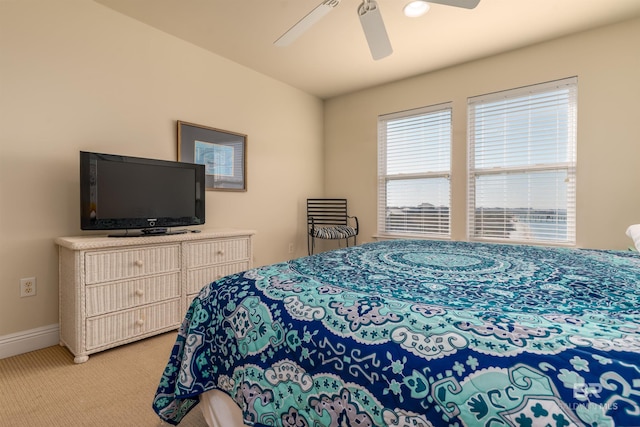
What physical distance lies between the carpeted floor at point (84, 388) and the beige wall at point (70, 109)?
40 cm

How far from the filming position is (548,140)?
9.49 ft

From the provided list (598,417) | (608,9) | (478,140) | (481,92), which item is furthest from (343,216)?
(598,417)

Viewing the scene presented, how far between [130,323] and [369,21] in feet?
8.27

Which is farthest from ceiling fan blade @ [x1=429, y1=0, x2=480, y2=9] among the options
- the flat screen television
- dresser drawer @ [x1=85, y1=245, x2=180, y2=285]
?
dresser drawer @ [x1=85, y1=245, x2=180, y2=285]

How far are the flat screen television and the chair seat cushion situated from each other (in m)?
1.45

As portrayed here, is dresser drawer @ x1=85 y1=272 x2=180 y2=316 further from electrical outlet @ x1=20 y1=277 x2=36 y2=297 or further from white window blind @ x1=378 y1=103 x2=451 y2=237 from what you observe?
white window blind @ x1=378 y1=103 x2=451 y2=237

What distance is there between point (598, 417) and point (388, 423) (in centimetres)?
35

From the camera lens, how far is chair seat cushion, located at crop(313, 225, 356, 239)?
12.0 feet

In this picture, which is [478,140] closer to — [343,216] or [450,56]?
[450,56]

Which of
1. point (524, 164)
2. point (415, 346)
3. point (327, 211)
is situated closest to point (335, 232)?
point (327, 211)

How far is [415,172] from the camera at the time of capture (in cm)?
369

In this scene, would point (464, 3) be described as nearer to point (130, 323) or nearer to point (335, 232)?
point (335, 232)

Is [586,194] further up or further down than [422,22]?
further down

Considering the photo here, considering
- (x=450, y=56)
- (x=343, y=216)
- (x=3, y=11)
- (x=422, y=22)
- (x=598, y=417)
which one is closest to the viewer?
(x=598, y=417)
